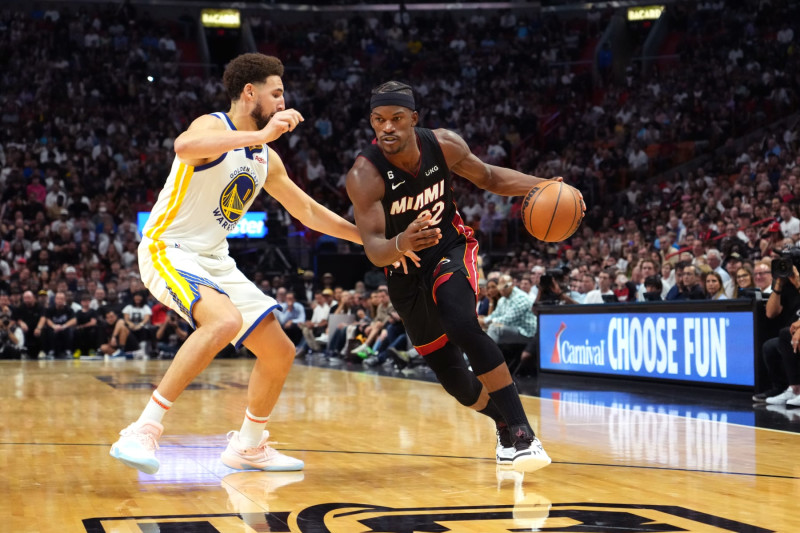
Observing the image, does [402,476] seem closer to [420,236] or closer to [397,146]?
[420,236]

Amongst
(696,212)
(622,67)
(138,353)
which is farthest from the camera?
(622,67)

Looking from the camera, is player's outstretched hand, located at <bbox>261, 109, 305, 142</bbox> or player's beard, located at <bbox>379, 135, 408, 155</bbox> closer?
player's outstretched hand, located at <bbox>261, 109, 305, 142</bbox>

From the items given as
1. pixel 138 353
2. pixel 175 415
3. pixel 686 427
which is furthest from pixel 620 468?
pixel 138 353

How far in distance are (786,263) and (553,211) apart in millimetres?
4081

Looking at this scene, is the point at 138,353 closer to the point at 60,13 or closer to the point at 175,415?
the point at 175,415

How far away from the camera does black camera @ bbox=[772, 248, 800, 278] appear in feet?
26.3

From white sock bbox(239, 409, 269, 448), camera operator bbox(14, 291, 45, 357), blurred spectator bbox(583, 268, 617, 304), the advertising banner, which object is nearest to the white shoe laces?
white sock bbox(239, 409, 269, 448)

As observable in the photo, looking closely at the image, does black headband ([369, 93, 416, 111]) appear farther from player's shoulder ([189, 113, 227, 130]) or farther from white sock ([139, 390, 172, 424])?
white sock ([139, 390, 172, 424])

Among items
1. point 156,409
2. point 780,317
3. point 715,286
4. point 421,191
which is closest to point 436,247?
point 421,191

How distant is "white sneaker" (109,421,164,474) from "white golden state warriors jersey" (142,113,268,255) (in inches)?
34.1

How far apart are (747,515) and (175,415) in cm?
497

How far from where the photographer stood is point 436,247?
477 centimetres

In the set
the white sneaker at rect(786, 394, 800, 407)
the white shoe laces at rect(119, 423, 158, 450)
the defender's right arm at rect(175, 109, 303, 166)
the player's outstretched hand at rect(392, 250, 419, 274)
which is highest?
the defender's right arm at rect(175, 109, 303, 166)

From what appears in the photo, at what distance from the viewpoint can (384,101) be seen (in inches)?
181
